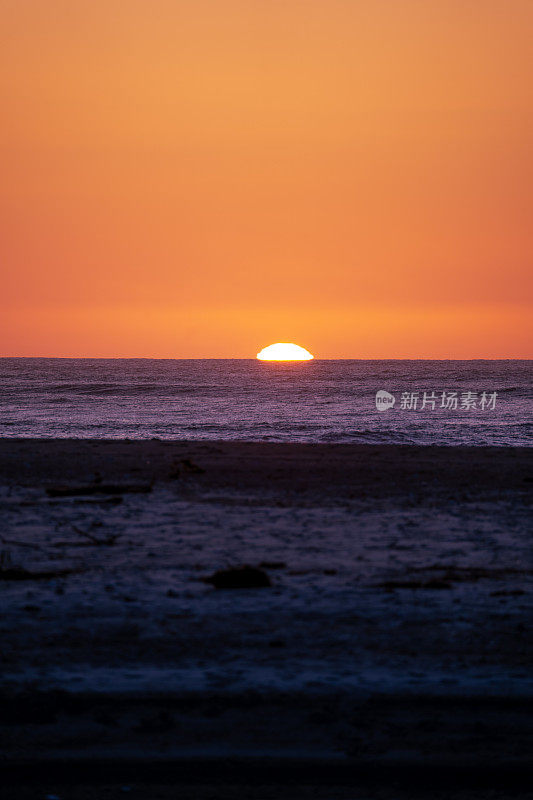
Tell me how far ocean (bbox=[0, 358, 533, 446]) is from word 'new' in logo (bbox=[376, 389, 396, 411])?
51cm

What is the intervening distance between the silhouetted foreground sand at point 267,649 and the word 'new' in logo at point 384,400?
3835cm

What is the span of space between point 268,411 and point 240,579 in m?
39.4

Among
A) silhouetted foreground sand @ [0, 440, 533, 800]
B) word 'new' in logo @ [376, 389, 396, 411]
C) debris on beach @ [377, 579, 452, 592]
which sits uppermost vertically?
word 'new' in logo @ [376, 389, 396, 411]

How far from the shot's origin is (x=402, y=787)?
3756 mm

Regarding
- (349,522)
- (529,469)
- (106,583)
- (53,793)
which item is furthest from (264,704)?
Result: (529,469)

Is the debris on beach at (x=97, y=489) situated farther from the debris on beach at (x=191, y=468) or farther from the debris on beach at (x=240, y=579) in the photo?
the debris on beach at (x=240, y=579)

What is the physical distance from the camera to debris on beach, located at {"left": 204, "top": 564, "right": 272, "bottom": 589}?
694 centimetres

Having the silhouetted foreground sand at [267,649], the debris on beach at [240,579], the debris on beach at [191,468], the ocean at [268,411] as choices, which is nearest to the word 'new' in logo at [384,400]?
the ocean at [268,411]

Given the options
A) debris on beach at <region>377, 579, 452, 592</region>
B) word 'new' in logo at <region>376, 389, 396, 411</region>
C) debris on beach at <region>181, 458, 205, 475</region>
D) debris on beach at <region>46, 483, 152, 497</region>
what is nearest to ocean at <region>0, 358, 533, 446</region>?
word 'new' in logo at <region>376, 389, 396, 411</region>

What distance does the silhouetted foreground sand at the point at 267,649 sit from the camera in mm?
3910

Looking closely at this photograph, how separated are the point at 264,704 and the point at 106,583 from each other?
9.57 feet

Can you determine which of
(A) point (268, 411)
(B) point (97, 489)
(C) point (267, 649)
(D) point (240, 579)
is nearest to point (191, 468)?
(B) point (97, 489)

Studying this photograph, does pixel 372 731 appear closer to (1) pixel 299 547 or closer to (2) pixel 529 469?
(1) pixel 299 547

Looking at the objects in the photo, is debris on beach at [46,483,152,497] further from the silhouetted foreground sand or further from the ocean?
the ocean
